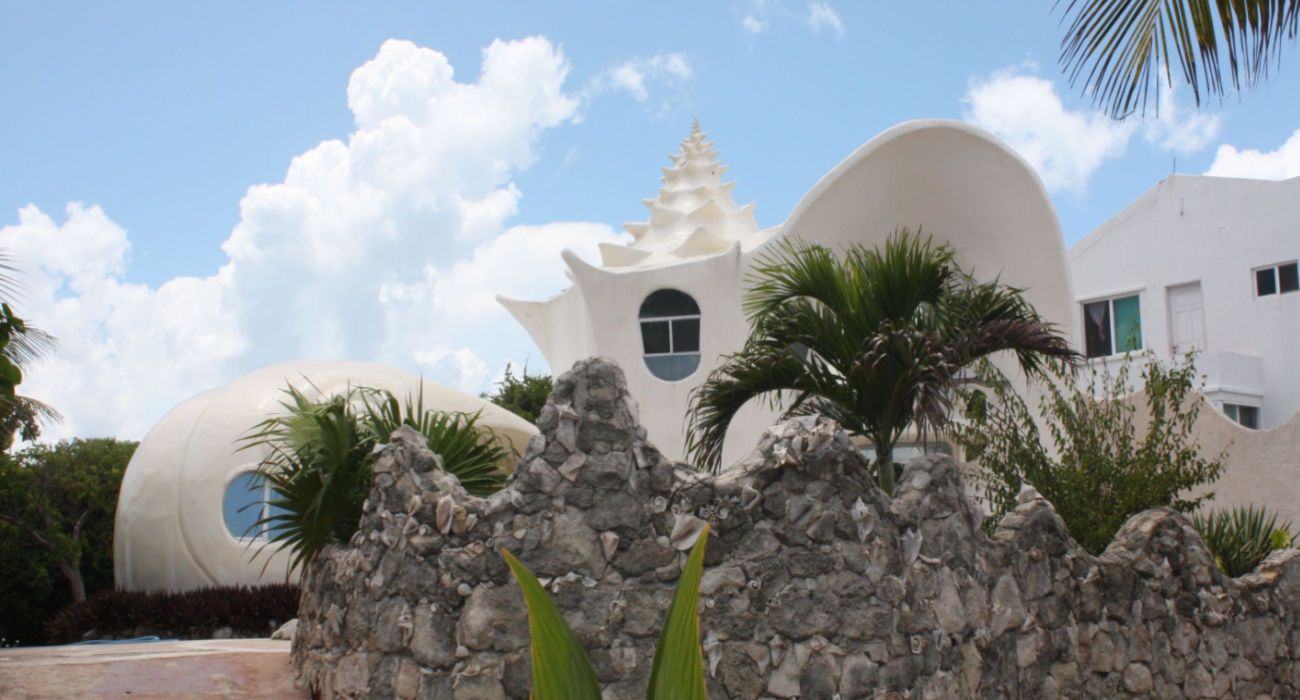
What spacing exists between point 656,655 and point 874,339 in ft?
21.7

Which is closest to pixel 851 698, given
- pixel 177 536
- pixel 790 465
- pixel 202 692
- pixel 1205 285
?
pixel 790 465

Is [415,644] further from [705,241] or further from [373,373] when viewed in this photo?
[705,241]

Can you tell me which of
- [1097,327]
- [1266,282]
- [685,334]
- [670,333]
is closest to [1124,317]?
[1097,327]

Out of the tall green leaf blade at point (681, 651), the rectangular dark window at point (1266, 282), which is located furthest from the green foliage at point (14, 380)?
the rectangular dark window at point (1266, 282)

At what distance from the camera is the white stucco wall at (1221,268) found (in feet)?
89.6

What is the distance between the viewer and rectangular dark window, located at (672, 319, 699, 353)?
25688 millimetres

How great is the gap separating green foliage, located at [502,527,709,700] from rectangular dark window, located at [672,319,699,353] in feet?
71.8

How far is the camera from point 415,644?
24.9 feet

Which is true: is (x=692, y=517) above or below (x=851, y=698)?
above

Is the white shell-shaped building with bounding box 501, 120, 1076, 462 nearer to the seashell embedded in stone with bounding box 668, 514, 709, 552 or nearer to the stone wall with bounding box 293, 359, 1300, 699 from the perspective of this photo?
the stone wall with bounding box 293, 359, 1300, 699

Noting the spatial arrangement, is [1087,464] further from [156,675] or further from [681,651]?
[681,651]

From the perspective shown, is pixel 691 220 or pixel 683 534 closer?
pixel 683 534

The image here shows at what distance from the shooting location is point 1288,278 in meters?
27.4

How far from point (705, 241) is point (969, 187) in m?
5.78
